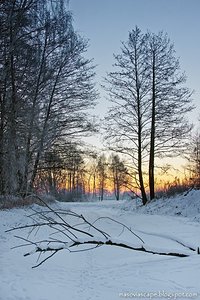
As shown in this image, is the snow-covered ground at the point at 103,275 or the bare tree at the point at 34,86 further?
the bare tree at the point at 34,86

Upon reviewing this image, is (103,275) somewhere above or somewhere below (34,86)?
below

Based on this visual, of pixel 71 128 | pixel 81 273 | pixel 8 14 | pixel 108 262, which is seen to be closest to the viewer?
pixel 81 273

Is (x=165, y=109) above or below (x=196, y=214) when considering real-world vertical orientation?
above

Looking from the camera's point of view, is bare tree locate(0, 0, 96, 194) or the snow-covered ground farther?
bare tree locate(0, 0, 96, 194)

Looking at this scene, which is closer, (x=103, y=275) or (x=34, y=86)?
(x=103, y=275)

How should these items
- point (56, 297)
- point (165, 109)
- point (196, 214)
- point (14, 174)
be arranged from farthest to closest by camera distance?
point (165, 109) → point (14, 174) → point (196, 214) → point (56, 297)

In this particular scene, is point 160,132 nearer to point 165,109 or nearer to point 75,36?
point 165,109

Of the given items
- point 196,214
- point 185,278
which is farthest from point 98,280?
point 196,214

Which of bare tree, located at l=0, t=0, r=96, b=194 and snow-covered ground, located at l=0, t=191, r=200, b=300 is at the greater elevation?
bare tree, located at l=0, t=0, r=96, b=194

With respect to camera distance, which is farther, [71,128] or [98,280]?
[71,128]

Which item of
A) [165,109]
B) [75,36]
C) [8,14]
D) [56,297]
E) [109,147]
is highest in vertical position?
[75,36]

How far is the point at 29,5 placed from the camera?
15383 millimetres

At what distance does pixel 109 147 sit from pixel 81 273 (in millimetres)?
17367

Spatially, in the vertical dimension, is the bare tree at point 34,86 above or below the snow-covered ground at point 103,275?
above
